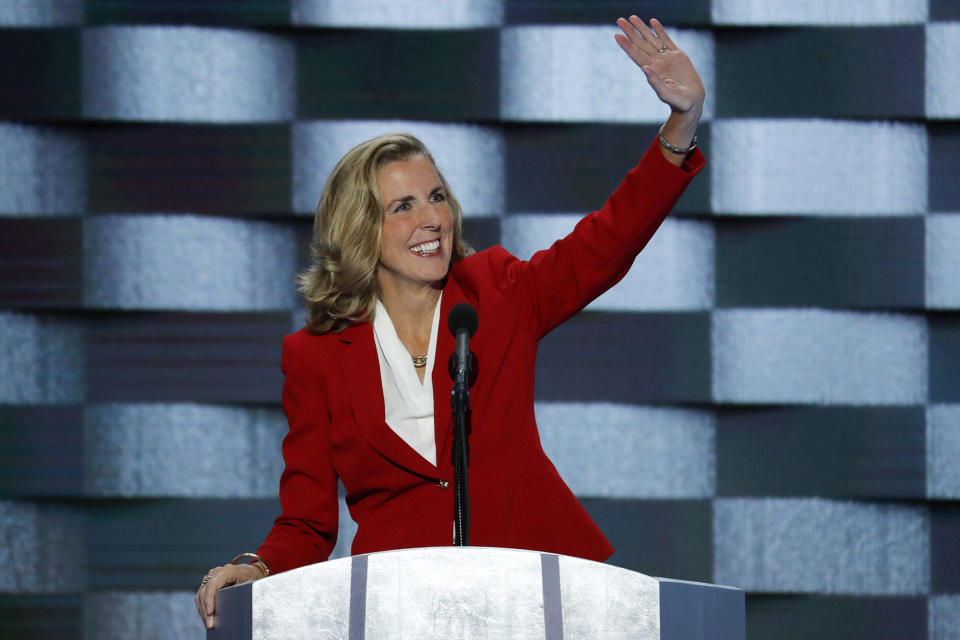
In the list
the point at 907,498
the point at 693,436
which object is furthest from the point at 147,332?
the point at 907,498

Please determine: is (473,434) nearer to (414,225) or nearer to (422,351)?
(422,351)

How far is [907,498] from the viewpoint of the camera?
90.0 inches

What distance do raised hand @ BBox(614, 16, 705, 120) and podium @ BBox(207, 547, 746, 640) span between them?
2.27 feet

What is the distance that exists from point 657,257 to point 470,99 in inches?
23.0

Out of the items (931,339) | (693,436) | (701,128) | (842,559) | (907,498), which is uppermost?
(701,128)

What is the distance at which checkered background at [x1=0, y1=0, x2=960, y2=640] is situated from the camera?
2.30m

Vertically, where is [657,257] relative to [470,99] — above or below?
below

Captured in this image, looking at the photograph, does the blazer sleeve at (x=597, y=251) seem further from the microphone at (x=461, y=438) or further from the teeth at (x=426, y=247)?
the microphone at (x=461, y=438)

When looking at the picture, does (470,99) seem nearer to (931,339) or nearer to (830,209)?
(830,209)

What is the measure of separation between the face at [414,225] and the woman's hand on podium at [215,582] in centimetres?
55

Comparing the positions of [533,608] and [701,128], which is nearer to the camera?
[533,608]

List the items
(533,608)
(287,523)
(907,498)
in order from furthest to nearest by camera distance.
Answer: (907,498) < (287,523) < (533,608)

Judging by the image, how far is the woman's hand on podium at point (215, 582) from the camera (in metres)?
1.08

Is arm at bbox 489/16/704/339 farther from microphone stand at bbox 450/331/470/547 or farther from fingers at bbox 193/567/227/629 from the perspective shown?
fingers at bbox 193/567/227/629
